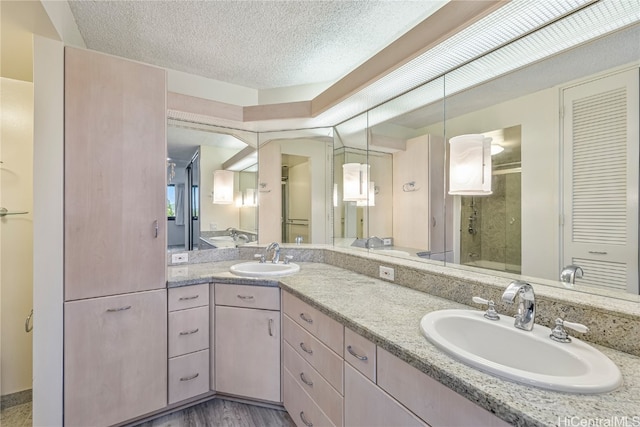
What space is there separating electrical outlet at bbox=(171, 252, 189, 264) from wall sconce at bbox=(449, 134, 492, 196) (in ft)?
6.83

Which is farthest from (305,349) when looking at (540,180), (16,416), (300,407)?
(16,416)

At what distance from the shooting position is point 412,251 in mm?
2102

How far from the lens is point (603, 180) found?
1.28 metres

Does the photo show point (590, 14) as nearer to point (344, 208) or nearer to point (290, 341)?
point (344, 208)

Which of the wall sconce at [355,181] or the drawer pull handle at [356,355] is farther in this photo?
the wall sconce at [355,181]

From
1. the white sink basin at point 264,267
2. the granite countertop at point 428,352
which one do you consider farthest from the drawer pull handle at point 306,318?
the white sink basin at point 264,267

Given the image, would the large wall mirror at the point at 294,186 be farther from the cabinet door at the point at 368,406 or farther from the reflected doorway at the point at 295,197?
the cabinet door at the point at 368,406

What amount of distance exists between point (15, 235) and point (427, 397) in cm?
255

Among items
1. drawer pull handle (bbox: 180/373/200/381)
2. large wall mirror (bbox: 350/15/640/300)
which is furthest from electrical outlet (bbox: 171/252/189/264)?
large wall mirror (bbox: 350/15/640/300)

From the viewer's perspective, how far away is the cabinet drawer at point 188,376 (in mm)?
1806

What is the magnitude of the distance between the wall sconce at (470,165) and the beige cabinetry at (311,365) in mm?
1155

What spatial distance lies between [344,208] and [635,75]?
1.93m

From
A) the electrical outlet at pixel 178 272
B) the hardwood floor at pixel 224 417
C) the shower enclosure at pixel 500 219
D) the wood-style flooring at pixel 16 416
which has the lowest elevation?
the hardwood floor at pixel 224 417

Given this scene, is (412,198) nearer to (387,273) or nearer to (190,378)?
(387,273)
